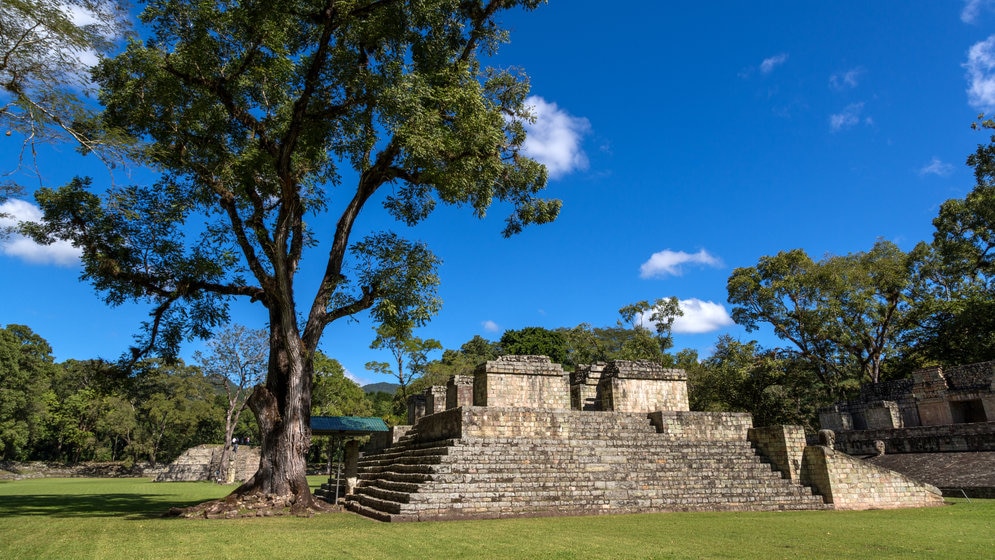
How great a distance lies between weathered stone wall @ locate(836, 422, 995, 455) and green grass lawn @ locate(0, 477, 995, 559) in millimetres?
6605

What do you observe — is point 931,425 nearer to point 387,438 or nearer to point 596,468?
point 596,468

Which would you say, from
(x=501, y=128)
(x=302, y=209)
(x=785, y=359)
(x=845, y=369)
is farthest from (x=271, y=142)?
(x=845, y=369)

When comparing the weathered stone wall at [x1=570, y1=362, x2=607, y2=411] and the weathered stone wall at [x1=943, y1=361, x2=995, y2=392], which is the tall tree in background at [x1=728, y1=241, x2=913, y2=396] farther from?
the weathered stone wall at [x1=570, y1=362, x2=607, y2=411]

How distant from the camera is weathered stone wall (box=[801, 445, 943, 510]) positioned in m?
11.9

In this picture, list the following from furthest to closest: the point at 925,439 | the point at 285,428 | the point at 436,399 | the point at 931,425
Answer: the point at 436,399 < the point at 931,425 < the point at 925,439 < the point at 285,428

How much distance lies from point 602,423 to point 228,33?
11330 mm

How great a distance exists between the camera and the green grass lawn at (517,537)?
604cm

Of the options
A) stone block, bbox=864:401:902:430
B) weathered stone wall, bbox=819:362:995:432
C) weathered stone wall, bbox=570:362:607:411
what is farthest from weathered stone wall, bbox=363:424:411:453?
stone block, bbox=864:401:902:430

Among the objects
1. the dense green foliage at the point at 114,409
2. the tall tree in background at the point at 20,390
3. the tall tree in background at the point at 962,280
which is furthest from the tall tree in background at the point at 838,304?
the tall tree in background at the point at 20,390

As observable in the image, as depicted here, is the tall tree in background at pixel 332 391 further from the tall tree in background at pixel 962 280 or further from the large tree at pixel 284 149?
the tall tree in background at pixel 962 280

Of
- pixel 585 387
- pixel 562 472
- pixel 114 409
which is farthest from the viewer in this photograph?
pixel 114 409

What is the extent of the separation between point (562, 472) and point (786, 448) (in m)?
5.39

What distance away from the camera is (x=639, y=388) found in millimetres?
16031

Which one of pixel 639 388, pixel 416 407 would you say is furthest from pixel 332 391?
pixel 639 388
